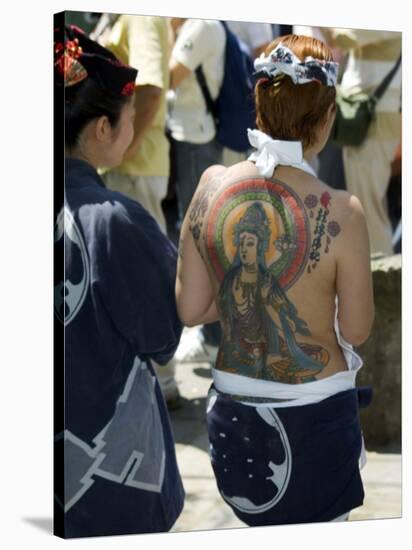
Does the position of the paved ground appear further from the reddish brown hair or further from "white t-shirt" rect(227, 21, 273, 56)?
"white t-shirt" rect(227, 21, 273, 56)

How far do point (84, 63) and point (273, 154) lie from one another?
763mm

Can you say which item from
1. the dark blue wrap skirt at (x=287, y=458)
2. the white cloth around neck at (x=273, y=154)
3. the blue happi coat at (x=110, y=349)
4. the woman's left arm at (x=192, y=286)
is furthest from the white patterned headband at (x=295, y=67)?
the dark blue wrap skirt at (x=287, y=458)

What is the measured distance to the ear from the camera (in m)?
4.98

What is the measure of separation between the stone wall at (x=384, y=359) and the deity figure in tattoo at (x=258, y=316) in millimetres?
804

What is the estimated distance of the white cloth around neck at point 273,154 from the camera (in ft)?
16.4

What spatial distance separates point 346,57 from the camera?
5.66 meters

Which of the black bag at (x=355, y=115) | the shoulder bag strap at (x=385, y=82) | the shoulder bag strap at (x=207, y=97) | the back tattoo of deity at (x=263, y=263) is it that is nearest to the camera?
the back tattoo of deity at (x=263, y=263)

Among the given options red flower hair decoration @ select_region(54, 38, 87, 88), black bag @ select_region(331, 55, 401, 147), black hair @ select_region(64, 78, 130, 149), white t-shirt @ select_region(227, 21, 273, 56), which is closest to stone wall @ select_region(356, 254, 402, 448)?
black bag @ select_region(331, 55, 401, 147)

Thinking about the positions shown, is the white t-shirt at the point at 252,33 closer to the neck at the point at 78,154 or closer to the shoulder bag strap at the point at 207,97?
the shoulder bag strap at the point at 207,97

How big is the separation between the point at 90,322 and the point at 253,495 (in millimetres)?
897

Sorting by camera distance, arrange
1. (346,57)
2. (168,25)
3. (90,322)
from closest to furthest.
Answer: (90,322)
(168,25)
(346,57)

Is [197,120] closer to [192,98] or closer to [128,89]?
[192,98]

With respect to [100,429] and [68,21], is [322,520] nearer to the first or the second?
[100,429]

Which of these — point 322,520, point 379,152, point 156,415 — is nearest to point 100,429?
point 156,415
